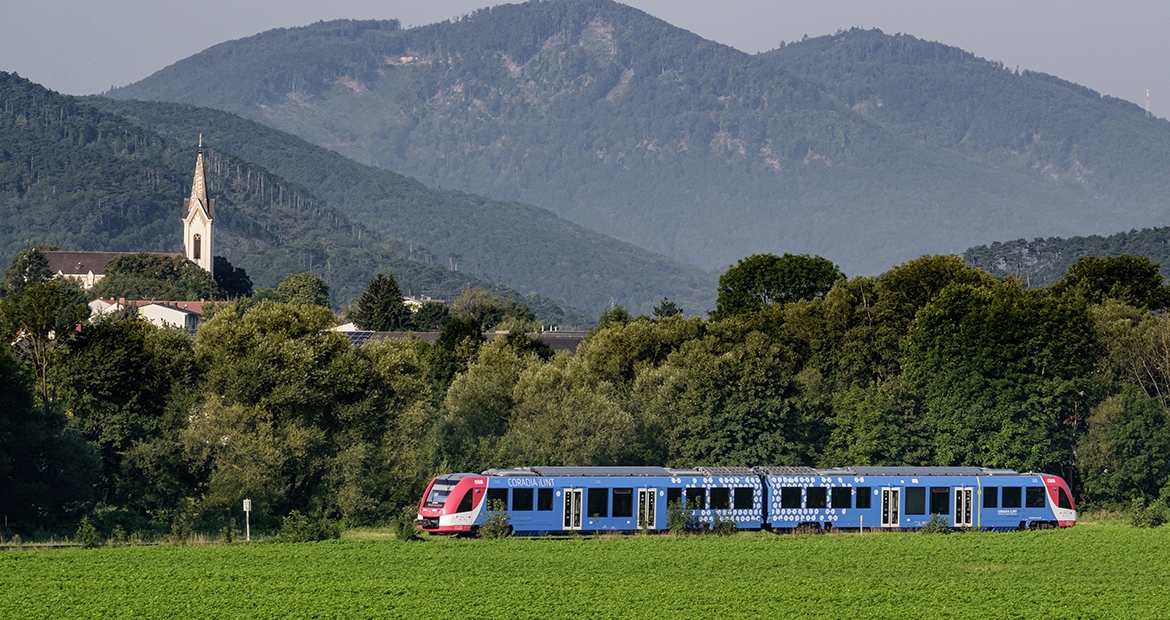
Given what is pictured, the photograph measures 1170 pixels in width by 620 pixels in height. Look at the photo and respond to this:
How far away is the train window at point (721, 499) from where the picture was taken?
60.9 m

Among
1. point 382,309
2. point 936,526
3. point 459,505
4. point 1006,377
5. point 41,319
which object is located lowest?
point 936,526

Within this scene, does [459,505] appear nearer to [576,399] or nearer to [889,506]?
[889,506]

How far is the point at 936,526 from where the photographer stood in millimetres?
62031

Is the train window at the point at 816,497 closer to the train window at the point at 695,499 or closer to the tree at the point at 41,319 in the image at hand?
the train window at the point at 695,499

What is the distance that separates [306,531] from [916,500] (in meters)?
23.2

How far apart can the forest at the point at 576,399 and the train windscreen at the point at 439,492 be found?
5.85 metres

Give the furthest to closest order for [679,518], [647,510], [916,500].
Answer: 1. [916,500]
2. [647,510]
3. [679,518]

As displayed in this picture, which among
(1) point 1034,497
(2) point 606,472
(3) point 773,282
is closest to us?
(2) point 606,472

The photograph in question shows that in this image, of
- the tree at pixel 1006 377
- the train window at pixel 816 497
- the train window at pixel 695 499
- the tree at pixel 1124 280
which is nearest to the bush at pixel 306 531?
the train window at pixel 695 499

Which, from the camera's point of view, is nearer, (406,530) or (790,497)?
(406,530)

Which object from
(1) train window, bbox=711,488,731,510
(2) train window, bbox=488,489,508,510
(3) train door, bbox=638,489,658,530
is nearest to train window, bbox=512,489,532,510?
(2) train window, bbox=488,489,508,510

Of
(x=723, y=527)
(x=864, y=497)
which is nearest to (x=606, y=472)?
(x=723, y=527)

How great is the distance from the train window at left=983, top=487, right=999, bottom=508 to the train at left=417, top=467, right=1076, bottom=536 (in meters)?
0.04

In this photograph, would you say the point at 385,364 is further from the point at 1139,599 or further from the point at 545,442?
the point at 1139,599
